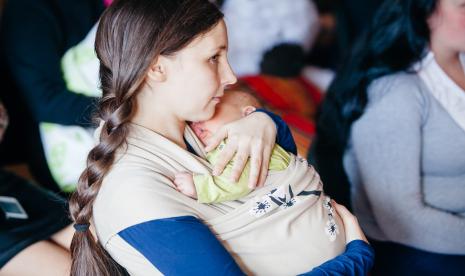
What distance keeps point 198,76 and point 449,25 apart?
0.80 metres

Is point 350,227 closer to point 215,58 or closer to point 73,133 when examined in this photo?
point 215,58

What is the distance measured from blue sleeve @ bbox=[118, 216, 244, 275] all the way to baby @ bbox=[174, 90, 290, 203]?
61 millimetres

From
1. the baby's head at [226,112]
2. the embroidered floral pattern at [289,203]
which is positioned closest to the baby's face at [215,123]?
the baby's head at [226,112]

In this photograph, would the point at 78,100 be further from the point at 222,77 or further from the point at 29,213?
the point at 222,77

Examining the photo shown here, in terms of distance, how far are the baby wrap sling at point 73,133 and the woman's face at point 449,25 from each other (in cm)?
102

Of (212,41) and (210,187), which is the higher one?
(212,41)

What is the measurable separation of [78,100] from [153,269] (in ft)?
3.21

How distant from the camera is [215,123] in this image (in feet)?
3.36

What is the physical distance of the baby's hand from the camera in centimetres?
84

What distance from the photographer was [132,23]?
33.1 inches

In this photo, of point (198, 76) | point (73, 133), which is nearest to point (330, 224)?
point (198, 76)

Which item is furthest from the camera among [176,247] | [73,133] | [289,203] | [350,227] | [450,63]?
Answer: [73,133]

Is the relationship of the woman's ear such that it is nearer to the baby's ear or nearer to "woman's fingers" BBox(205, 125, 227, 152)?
"woman's fingers" BBox(205, 125, 227, 152)

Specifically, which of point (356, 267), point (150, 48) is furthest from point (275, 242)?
point (150, 48)
